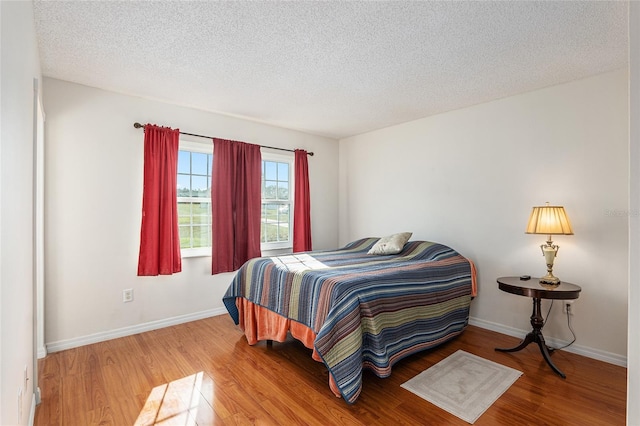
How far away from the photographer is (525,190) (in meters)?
3.21

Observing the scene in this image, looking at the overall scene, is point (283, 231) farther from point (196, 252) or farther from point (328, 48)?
point (328, 48)

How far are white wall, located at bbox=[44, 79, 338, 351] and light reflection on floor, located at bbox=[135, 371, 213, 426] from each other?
1327 mm

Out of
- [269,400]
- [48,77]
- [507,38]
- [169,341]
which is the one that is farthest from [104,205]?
[507,38]

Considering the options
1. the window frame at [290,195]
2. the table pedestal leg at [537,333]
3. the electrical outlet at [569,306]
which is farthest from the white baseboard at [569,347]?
the window frame at [290,195]

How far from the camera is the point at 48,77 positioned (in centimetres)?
287

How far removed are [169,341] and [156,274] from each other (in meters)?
0.68

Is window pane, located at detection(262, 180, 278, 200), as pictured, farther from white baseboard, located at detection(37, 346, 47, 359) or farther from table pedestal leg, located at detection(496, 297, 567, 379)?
table pedestal leg, located at detection(496, 297, 567, 379)

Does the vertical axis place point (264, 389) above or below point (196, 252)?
below

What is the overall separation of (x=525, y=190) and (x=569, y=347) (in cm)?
146

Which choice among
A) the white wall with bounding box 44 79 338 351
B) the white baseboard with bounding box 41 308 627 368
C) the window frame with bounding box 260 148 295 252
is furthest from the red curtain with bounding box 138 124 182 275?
the window frame with bounding box 260 148 295 252

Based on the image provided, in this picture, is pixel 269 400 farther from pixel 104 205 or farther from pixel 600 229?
pixel 600 229

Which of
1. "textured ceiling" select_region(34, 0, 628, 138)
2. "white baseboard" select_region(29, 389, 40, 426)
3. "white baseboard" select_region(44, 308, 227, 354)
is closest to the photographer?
"white baseboard" select_region(29, 389, 40, 426)

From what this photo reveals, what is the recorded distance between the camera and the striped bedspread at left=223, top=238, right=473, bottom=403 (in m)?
2.12

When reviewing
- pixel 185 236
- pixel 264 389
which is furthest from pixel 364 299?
pixel 185 236
